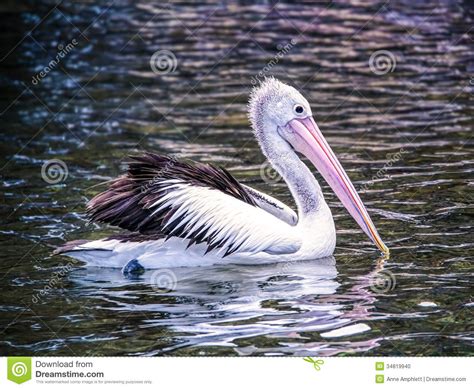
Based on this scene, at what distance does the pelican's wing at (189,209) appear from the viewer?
8.74 m

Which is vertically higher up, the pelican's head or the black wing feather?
the pelican's head

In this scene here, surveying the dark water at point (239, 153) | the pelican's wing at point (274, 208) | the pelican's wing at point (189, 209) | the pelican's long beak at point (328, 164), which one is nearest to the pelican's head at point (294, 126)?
the pelican's long beak at point (328, 164)

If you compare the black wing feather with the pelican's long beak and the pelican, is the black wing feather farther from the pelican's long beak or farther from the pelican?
the pelican's long beak

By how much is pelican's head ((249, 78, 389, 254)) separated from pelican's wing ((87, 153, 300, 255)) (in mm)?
699

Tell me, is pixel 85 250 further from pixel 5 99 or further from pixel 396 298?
pixel 5 99

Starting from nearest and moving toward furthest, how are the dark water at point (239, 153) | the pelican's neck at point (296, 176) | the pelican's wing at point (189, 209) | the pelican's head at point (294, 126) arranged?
the dark water at point (239, 153), the pelican's wing at point (189, 209), the pelican's neck at point (296, 176), the pelican's head at point (294, 126)

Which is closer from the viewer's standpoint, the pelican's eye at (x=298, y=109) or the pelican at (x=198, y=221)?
the pelican at (x=198, y=221)

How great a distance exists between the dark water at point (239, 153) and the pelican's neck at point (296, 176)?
0.48 m

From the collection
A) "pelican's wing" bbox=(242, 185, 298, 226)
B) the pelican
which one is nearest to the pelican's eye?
the pelican

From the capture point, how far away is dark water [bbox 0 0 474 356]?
25.2 ft

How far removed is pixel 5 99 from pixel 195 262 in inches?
256

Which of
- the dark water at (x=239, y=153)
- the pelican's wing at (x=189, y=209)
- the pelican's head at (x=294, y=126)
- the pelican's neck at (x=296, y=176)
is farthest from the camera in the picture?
the pelican's head at (x=294, y=126)

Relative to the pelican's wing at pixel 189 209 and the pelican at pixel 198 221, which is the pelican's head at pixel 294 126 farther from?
the pelican's wing at pixel 189 209

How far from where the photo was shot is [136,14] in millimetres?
19688
